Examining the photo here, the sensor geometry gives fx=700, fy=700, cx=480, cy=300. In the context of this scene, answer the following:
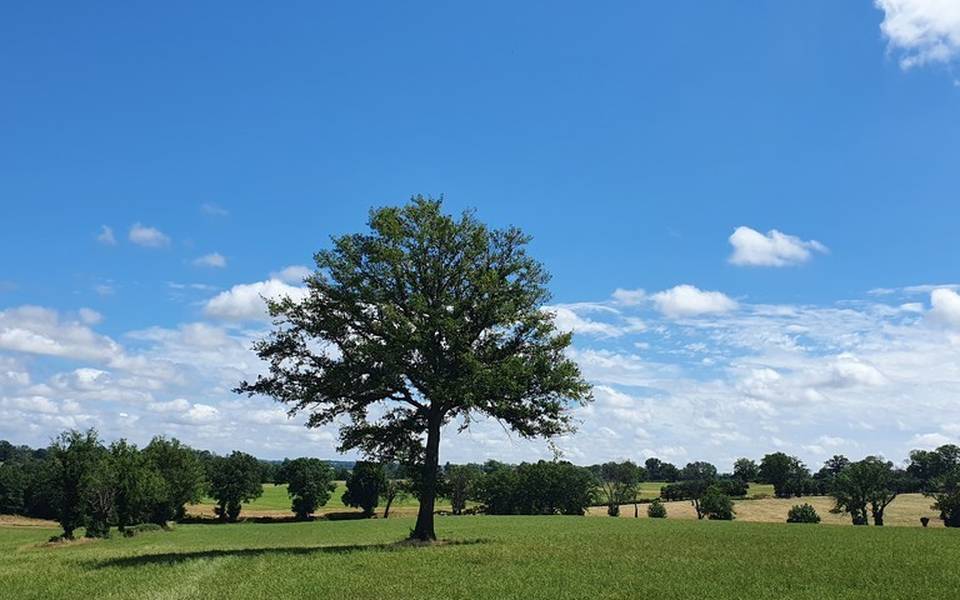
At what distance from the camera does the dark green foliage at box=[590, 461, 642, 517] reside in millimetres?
145750

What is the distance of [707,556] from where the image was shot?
29.0 m

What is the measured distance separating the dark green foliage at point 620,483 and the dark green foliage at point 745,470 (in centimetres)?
6011

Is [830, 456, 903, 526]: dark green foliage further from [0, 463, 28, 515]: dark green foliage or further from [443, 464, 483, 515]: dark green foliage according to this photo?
[0, 463, 28, 515]: dark green foliage

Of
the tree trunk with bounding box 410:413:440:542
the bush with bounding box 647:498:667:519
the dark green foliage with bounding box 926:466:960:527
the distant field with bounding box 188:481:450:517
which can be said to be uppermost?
the tree trunk with bounding box 410:413:440:542

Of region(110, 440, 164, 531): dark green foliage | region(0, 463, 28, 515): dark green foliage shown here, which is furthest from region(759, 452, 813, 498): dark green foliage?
region(0, 463, 28, 515): dark green foliage

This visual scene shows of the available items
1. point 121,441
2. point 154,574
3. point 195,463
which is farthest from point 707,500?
point 154,574

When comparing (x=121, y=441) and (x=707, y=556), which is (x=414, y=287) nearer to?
(x=707, y=556)

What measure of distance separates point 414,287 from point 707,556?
1808cm

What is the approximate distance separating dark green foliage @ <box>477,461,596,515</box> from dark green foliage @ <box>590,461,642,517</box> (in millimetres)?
9946

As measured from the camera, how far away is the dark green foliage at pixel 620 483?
478ft

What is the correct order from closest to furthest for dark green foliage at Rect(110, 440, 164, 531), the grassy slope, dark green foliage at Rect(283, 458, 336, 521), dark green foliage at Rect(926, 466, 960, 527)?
the grassy slope < dark green foliage at Rect(110, 440, 164, 531) < dark green foliage at Rect(926, 466, 960, 527) < dark green foliage at Rect(283, 458, 336, 521)

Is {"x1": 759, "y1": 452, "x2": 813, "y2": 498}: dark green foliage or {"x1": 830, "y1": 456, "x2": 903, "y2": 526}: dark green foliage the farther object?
{"x1": 759, "y1": 452, "x2": 813, "y2": 498}: dark green foliage

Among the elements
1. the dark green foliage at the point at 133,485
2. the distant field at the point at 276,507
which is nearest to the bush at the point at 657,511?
the distant field at the point at 276,507

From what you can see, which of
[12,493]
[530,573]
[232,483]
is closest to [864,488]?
[530,573]
